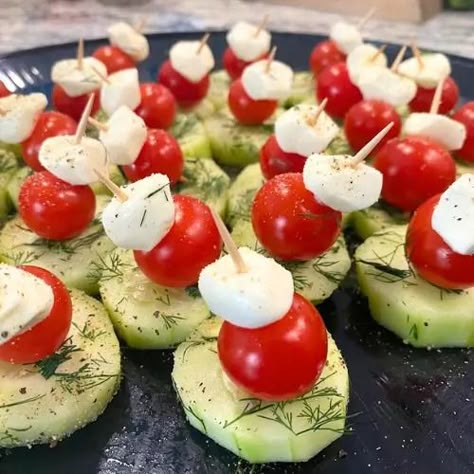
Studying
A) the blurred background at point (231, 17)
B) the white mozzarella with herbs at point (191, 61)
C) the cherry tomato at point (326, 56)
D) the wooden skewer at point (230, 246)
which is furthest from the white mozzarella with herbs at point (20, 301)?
the blurred background at point (231, 17)

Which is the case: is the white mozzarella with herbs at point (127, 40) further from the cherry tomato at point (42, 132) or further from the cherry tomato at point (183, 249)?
the cherry tomato at point (183, 249)

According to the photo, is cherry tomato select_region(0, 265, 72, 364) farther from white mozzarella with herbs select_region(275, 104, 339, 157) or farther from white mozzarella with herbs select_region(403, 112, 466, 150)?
white mozzarella with herbs select_region(403, 112, 466, 150)

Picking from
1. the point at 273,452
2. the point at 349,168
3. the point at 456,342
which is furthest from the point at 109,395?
the point at 456,342

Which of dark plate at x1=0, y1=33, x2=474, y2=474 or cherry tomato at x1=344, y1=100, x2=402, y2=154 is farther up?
cherry tomato at x1=344, y1=100, x2=402, y2=154

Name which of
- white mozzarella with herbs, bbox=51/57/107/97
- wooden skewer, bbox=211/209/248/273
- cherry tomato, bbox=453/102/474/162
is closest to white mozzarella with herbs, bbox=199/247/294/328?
wooden skewer, bbox=211/209/248/273

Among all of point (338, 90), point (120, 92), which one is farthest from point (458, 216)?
point (120, 92)

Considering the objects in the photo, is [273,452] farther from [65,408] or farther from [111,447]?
[65,408]

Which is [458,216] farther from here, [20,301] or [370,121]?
[20,301]
